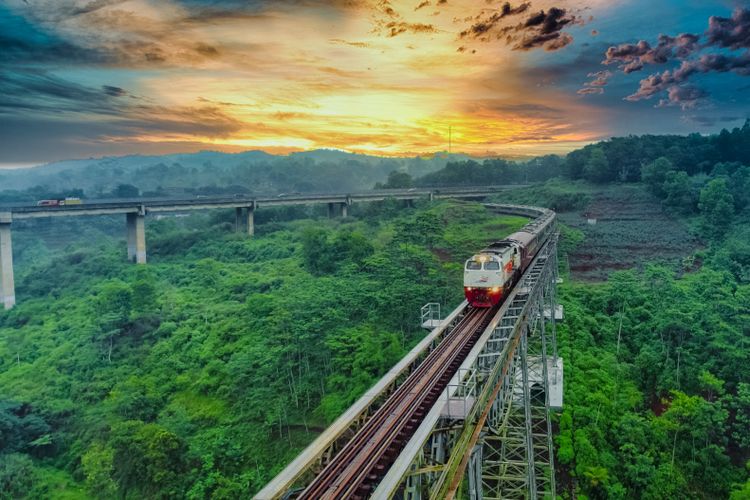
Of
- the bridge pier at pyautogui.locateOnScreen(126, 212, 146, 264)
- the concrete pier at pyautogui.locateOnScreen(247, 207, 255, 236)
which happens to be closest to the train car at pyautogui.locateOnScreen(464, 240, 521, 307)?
the bridge pier at pyautogui.locateOnScreen(126, 212, 146, 264)

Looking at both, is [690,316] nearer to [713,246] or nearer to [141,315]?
[713,246]

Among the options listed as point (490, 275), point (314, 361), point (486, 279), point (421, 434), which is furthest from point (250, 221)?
point (421, 434)

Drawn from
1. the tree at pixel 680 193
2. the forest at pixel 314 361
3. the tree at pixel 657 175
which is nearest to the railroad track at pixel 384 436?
the forest at pixel 314 361

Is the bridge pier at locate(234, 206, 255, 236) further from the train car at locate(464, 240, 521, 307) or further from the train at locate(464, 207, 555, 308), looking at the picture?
the train car at locate(464, 240, 521, 307)

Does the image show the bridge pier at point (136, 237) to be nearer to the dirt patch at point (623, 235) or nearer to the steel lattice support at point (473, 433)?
the dirt patch at point (623, 235)

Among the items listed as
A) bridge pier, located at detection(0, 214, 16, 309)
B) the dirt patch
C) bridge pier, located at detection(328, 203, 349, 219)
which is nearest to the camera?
the dirt patch
